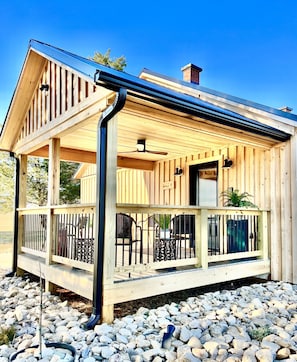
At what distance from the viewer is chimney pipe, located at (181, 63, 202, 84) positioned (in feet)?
27.0

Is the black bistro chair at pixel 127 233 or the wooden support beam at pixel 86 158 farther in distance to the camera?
the wooden support beam at pixel 86 158

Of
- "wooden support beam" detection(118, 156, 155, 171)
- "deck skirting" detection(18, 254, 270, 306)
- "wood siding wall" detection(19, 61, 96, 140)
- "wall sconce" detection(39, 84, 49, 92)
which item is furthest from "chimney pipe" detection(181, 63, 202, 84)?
"deck skirting" detection(18, 254, 270, 306)

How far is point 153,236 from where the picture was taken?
14.0 ft

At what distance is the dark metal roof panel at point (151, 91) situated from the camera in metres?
3.44

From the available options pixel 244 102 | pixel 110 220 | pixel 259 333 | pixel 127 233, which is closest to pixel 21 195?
pixel 127 233

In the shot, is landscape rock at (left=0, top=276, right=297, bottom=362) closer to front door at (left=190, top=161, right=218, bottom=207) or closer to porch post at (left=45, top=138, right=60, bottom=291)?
porch post at (left=45, top=138, right=60, bottom=291)

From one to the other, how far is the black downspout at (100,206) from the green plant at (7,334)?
0.77 m

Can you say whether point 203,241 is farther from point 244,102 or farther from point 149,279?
point 244,102

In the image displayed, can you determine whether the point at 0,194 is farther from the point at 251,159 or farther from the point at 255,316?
the point at 255,316

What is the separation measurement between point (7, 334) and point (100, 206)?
64.6 inches

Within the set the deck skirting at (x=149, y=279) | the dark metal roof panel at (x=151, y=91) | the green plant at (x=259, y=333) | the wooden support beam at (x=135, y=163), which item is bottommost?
the green plant at (x=259, y=333)

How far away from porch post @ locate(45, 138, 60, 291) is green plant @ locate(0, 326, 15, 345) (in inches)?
65.2

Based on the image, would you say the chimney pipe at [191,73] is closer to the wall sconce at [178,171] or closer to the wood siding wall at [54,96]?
the wall sconce at [178,171]

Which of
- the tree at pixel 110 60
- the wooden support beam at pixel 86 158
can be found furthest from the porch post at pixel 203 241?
the tree at pixel 110 60
